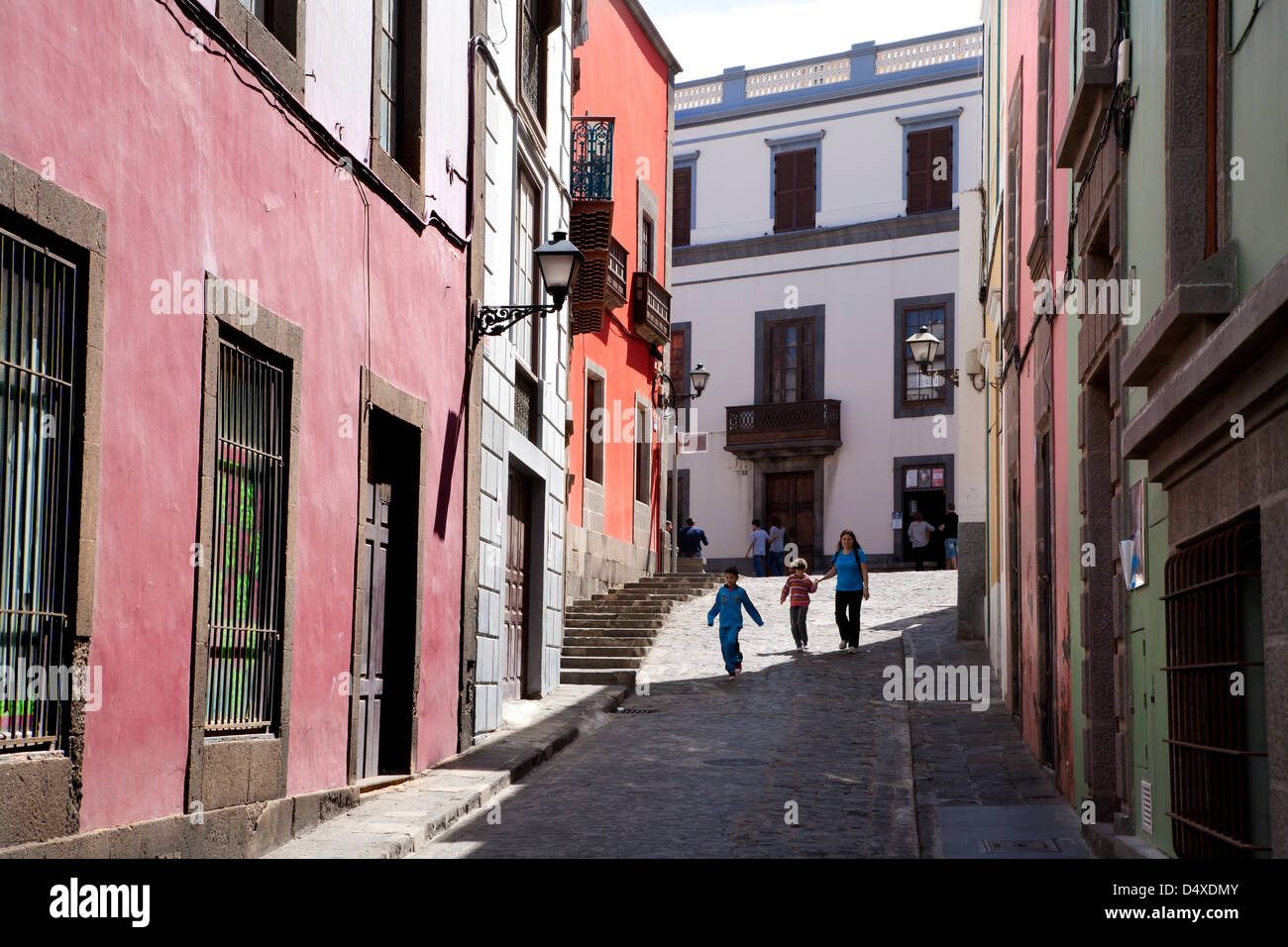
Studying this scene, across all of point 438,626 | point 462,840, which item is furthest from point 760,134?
point 462,840

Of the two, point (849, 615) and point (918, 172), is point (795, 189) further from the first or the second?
point (849, 615)

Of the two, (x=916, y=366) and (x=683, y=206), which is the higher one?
(x=683, y=206)

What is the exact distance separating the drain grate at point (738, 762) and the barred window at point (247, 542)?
14.1ft

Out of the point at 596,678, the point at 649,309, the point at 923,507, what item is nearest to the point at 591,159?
the point at 649,309

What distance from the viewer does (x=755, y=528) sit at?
32.5 meters

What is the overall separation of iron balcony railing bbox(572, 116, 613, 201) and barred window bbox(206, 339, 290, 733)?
43.3 feet

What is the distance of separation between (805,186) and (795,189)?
0.96ft

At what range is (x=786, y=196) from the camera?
36.5m

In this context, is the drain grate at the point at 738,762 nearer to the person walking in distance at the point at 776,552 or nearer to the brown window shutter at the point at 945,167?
the person walking in distance at the point at 776,552

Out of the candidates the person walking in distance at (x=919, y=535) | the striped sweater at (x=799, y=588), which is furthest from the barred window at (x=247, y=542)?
the person walking in distance at (x=919, y=535)

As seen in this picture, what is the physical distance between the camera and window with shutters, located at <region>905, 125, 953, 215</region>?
114 ft

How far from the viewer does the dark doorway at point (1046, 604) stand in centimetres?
1088
